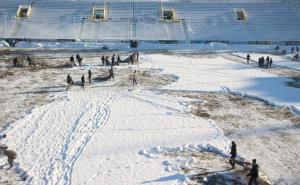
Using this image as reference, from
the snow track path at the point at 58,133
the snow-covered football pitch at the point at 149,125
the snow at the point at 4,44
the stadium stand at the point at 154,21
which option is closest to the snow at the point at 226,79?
the snow-covered football pitch at the point at 149,125

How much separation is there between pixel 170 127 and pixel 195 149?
9.79 feet

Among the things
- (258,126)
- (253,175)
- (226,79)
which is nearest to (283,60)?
(226,79)

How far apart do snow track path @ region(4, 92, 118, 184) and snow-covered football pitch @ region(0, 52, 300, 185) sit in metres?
0.04

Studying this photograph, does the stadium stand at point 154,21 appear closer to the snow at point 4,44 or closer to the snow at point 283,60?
the snow at point 4,44

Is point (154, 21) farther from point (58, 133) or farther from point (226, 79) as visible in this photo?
point (58, 133)

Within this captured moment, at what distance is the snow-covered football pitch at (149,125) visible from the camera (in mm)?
15638

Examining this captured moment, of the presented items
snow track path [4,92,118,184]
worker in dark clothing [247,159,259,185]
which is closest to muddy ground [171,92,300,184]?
worker in dark clothing [247,159,259,185]

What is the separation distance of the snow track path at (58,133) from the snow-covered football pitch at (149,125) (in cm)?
4

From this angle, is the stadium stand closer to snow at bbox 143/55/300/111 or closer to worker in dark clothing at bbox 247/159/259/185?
snow at bbox 143/55/300/111

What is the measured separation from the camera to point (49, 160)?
16.6 m

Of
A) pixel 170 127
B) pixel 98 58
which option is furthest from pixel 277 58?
pixel 170 127

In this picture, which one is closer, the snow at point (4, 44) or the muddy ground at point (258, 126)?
the muddy ground at point (258, 126)

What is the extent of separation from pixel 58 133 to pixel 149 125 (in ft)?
14.2

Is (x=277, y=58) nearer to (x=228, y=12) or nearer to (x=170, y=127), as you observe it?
(x=228, y=12)
